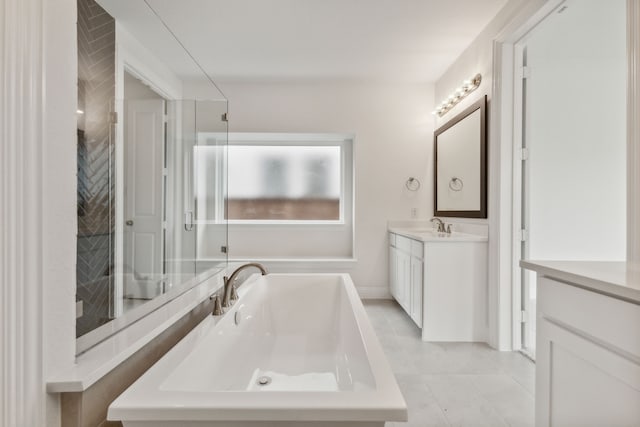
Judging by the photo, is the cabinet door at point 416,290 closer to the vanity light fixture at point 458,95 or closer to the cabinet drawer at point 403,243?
the cabinet drawer at point 403,243

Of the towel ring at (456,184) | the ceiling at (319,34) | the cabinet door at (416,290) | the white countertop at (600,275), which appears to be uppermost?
the ceiling at (319,34)

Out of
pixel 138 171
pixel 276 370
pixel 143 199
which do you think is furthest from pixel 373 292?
pixel 138 171

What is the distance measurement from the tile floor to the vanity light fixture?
2.28m

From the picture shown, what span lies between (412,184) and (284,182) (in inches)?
66.5

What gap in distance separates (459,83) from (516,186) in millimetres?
1379

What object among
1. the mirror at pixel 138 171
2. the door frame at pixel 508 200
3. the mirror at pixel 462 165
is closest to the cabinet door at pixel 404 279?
the mirror at pixel 462 165

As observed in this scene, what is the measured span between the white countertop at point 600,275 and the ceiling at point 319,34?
2212 mm

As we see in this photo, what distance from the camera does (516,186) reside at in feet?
8.20

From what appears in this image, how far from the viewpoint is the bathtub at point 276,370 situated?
77cm

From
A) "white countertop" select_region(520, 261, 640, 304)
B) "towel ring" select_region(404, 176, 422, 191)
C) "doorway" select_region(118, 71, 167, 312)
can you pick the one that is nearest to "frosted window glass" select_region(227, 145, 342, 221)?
"towel ring" select_region(404, 176, 422, 191)

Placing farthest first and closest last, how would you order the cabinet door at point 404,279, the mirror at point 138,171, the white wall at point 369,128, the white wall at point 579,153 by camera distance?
the white wall at point 369,128 → the cabinet door at point 404,279 → the white wall at point 579,153 → the mirror at point 138,171

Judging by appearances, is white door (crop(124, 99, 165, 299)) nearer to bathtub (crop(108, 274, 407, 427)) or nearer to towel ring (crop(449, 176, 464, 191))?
bathtub (crop(108, 274, 407, 427))

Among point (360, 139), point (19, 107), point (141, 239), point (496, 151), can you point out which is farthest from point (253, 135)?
point (19, 107)

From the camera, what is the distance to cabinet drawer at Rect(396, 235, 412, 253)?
10.4ft
